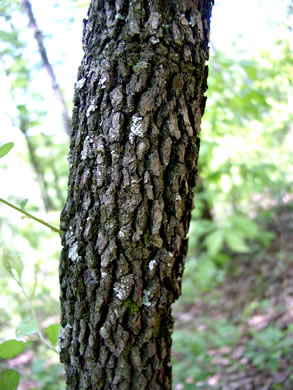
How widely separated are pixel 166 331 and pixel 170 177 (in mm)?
481

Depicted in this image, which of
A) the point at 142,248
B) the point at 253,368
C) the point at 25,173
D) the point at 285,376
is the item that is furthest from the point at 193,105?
the point at 25,173

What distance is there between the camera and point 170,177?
882 millimetres

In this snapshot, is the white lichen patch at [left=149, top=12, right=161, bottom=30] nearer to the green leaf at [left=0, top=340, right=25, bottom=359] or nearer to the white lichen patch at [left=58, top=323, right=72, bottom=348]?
the white lichen patch at [left=58, top=323, right=72, bottom=348]

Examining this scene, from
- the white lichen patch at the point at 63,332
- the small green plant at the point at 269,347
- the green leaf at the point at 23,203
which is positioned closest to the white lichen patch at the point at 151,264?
the white lichen patch at the point at 63,332

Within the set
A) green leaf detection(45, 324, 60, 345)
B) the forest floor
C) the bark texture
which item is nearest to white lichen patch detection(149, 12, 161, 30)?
the bark texture

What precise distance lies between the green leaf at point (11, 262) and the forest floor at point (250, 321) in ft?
8.07

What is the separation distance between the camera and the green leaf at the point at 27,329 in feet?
3.48

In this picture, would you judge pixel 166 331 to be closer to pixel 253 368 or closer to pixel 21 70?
pixel 21 70

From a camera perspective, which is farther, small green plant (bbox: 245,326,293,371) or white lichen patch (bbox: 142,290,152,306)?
small green plant (bbox: 245,326,293,371)

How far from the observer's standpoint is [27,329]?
108cm

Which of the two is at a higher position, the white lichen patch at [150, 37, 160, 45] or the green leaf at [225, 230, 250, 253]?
the green leaf at [225, 230, 250, 253]

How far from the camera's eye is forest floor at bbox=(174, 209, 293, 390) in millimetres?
2891

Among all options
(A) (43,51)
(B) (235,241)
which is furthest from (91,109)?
(B) (235,241)

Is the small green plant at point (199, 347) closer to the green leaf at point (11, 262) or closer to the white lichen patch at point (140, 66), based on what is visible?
the green leaf at point (11, 262)
